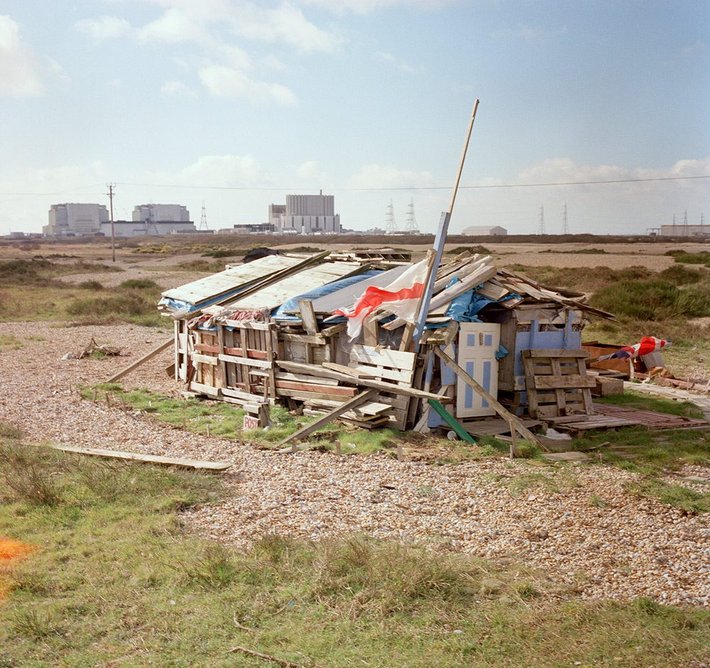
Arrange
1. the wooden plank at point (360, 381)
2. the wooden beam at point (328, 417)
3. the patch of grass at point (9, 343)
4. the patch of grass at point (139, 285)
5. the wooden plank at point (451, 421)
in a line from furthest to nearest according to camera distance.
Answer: the patch of grass at point (139, 285) → the patch of grass at point (9, 343) → the wooden plank at point (451, 421) → the wooden plank at point (360, 381) → the wooden beam at point (328, 417)

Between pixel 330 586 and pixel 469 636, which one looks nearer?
pixel 469 636

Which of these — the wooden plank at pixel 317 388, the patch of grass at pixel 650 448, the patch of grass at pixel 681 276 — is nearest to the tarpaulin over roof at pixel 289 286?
the wooden plank at pixel 317 388

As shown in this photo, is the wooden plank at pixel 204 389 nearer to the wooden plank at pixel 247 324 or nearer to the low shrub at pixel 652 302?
the wooden plank at pixel 247 324

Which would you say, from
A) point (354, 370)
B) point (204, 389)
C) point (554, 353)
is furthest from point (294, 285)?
point (554, 353)

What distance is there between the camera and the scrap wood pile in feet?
48.2

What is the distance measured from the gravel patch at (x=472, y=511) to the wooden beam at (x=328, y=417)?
0.50m

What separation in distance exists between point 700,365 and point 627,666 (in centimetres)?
1785

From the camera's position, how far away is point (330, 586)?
7.98 m

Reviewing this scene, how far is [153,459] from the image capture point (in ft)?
41.4

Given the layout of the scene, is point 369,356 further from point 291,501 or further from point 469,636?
point 469,636

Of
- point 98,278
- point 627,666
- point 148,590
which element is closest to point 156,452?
point 148,590

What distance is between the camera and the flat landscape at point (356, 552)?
7.02m

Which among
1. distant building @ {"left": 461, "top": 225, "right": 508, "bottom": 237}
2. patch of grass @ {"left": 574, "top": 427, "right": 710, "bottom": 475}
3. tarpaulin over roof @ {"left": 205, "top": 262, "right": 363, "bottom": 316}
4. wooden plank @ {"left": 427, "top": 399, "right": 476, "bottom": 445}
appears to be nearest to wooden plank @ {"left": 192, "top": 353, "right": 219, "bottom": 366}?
tarpaulin over roof @ {"left": 205, "top": 262, "right": 363, "bottom": 316}

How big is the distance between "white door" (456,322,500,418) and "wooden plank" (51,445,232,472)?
15.5 feet
